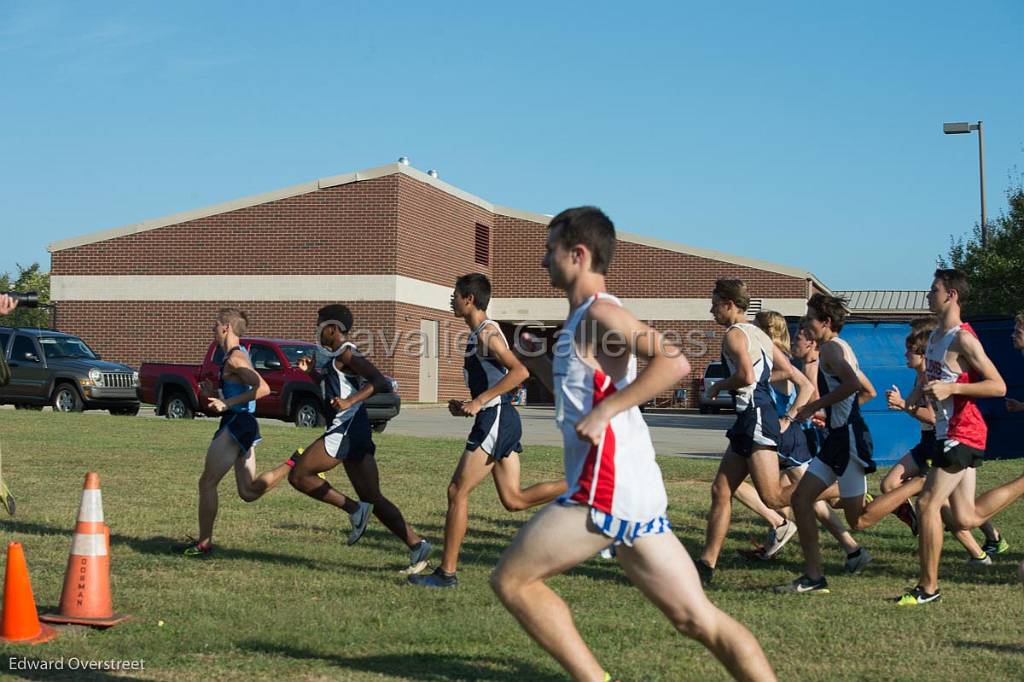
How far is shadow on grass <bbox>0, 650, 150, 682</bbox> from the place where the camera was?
216 inches

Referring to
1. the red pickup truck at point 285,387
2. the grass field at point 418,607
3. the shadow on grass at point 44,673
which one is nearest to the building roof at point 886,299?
the red pickup truck at point 285,387

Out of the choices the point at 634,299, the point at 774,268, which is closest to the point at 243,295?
the point at 634,299

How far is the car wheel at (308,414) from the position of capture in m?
24.2

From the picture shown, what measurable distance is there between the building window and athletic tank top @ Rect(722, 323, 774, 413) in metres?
37.6

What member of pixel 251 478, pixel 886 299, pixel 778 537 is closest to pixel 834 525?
pixel 778 537

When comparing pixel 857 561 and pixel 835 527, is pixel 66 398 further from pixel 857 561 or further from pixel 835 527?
pixel 857 561

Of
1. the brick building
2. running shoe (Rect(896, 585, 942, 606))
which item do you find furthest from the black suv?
running shoe (Rect(896, 585, 942, 606))

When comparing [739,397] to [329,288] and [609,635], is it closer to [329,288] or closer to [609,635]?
[609,635]

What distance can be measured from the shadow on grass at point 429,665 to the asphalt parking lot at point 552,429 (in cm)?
1439

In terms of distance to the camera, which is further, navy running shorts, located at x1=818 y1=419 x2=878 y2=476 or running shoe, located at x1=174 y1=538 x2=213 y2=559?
running shoe, located at x1=174 y1=538 x2=213 y2=559

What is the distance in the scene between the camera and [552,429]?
1091 inches

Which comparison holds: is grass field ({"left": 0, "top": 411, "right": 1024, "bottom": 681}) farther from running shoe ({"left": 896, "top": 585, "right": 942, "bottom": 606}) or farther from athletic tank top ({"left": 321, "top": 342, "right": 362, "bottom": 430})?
athletic tank top ({"left": 321, "top": 342, "right": 362, "bottom": 430})

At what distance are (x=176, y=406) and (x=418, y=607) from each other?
1946 cm

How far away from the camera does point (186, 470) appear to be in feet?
48.8
